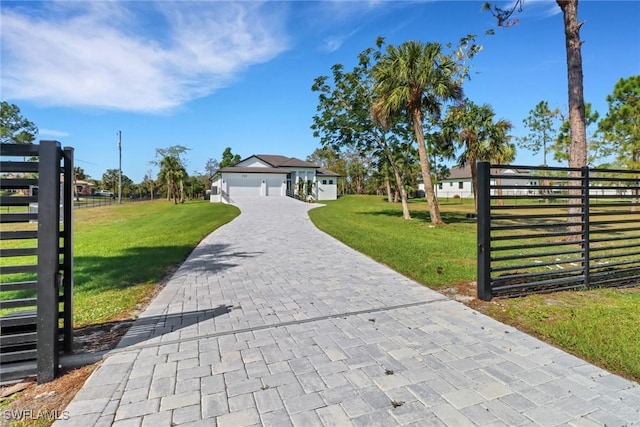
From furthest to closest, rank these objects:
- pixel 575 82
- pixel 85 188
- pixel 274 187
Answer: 1. pixel 85 188
2. pixel 274 187
3. pixel 575 82

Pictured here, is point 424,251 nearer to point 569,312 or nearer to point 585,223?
point 585,223

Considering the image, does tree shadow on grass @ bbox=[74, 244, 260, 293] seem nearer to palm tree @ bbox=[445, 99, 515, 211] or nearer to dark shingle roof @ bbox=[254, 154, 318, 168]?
palm tree @ bbox=[445, 99, 515, 211]

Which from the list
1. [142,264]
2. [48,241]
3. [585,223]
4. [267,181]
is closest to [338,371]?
[48,241]

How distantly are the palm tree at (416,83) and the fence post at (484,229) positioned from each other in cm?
1032

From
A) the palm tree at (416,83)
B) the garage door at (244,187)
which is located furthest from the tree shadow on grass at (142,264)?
the garage door at (244,187)

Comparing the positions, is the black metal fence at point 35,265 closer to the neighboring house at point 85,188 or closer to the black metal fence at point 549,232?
the black metal fence at point 549,232

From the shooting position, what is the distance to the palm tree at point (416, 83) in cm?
1364

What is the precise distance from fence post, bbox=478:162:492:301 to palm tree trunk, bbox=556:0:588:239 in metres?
5.00

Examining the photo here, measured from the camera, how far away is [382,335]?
11.7ft

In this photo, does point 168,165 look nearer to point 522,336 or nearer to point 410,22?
point 410,22

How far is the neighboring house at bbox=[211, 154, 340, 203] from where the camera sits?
3562 cm

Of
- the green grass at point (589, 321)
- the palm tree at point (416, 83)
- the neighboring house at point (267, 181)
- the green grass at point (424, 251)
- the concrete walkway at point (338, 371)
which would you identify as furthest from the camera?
the neighboring house at point (267, 181)

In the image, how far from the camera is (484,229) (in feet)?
14.8

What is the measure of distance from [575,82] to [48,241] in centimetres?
1055
